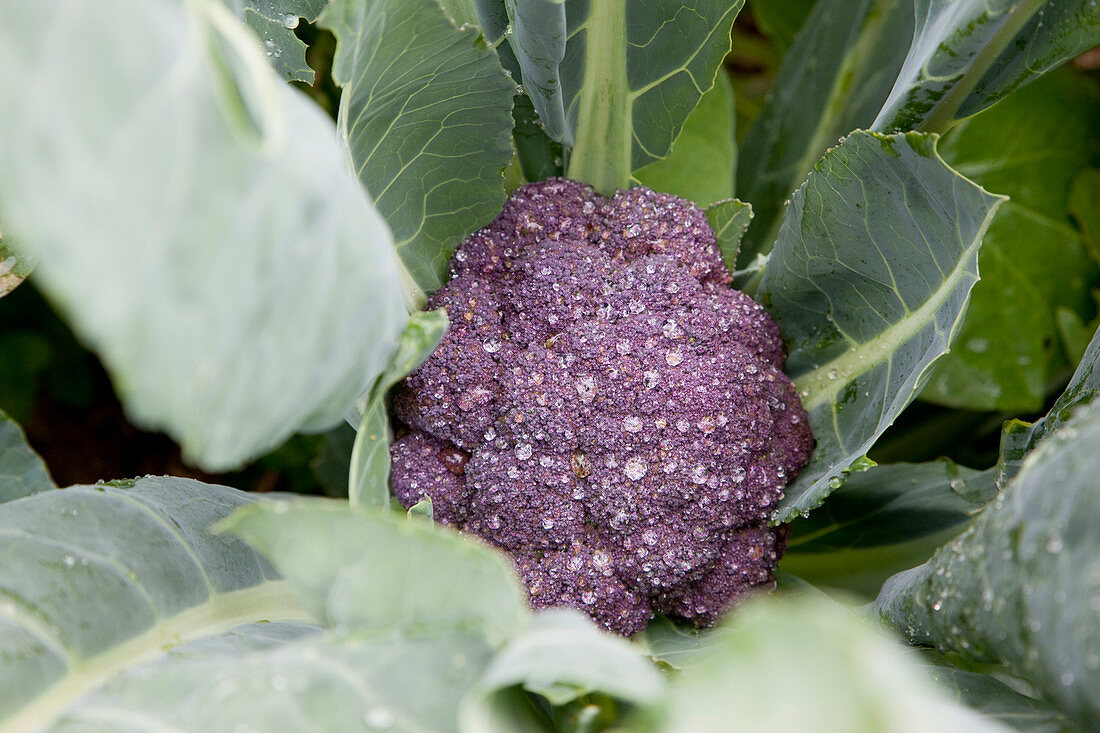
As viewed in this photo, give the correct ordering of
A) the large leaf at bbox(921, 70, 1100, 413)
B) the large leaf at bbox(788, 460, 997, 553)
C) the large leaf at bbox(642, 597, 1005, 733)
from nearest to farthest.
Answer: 1. the large leaf at bbox(642, 597, 1005, 733)
2. the large leaf at bbox(788, 460, 997, 553)
3. the large leaf at bbox(921, 70, 1100, 413)

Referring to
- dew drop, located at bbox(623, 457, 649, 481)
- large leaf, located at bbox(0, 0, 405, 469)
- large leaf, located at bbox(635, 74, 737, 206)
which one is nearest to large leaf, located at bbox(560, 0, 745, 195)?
large leaf, located at bbox(635, 74, 737, 206)

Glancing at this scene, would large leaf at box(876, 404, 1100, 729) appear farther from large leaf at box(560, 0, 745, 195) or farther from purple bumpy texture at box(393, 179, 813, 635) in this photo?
large leaf at box(560, 0, 745, 195)

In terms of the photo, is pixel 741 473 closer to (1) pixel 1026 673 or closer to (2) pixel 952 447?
(1) pixel 1026 673

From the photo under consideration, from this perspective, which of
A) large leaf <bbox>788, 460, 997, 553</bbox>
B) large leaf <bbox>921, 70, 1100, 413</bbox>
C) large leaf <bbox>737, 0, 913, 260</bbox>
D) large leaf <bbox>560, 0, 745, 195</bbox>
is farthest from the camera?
large leaf <bbox>921, 70, 1100, 413</bbox>

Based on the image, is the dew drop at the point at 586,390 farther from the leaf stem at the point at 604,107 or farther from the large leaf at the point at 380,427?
the leaf stem at the point at 604,107

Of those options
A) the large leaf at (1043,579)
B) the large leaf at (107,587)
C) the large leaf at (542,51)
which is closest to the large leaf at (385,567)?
the large leaf at (107,587)

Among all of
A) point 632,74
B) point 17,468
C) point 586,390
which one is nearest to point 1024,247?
point 632,74
